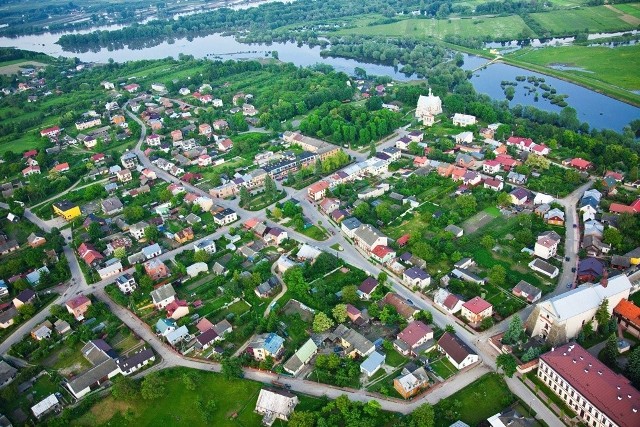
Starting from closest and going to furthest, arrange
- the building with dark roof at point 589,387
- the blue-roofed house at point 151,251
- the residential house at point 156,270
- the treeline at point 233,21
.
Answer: the building with dark roof at point 589,387 < the residential house at point 156,270 < the blue-roofed house at point 151,251 < the treeline at point 233,21

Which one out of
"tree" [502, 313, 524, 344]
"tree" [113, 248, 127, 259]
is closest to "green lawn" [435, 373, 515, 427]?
"tree" [502, 313, 524, 344]

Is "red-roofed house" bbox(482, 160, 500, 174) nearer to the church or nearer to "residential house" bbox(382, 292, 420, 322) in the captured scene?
the church

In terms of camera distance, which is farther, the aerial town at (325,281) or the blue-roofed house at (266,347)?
the blue-roofed house at (266,347)

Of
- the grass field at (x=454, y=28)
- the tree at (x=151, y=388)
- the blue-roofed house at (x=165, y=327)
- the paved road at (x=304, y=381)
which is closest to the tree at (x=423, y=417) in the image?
the paved road at (x=304, y=381)

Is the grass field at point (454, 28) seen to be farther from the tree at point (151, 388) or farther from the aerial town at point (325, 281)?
the tree at point (151, 388)

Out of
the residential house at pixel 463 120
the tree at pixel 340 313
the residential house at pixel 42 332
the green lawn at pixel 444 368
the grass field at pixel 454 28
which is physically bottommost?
the green lawn at pixel 444 368

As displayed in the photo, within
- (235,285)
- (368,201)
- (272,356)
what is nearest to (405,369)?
(272,356)
